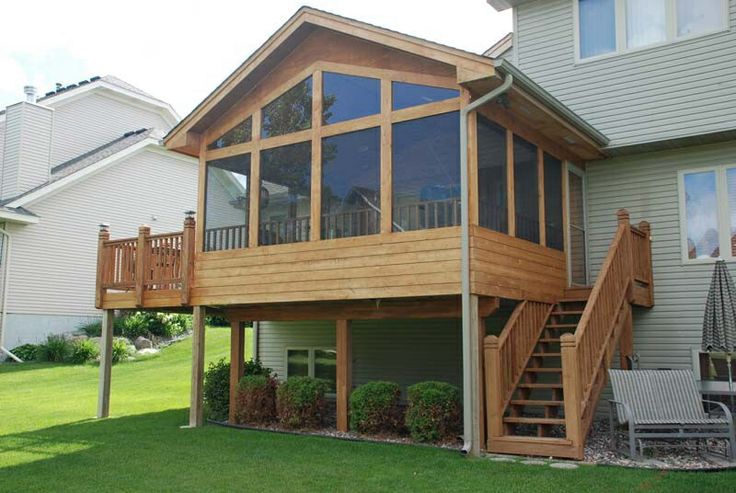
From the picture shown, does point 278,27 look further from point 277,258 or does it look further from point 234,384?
point 234,384

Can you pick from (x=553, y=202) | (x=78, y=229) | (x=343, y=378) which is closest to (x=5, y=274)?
(x=78, y=229)

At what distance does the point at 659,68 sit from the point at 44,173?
60.2 feet

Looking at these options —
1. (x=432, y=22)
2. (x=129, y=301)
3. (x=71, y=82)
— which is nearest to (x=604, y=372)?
(x=129, y=301)

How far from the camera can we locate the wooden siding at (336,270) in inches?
349

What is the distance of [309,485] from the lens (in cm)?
704

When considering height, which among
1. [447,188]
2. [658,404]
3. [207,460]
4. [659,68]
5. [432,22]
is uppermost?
[432,22]

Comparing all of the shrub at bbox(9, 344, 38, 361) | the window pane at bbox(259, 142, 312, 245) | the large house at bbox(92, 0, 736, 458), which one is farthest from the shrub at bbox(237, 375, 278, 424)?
the shrub at bbox(9, 344, 38, 361)

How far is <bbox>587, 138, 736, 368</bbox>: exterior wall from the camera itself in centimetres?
1087

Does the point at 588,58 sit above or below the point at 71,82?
below

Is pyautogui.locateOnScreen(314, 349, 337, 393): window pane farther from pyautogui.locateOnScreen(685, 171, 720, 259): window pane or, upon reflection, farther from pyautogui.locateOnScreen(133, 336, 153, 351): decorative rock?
pyautogui.locateOnScreen(133, 336, 153, 351): decorative rock

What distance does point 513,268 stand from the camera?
9.54m

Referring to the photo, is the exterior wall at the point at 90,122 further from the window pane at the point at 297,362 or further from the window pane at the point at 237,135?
the window pane at the point at 237,135

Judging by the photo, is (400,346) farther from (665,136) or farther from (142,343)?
(142,343)

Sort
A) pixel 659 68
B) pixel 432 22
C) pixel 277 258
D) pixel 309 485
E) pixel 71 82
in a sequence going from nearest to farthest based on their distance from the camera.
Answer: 1. pixel 309 485
2. pixel 277 258
3. pixel 659 68
4. pixel 432 22
5. pixel 71 82
